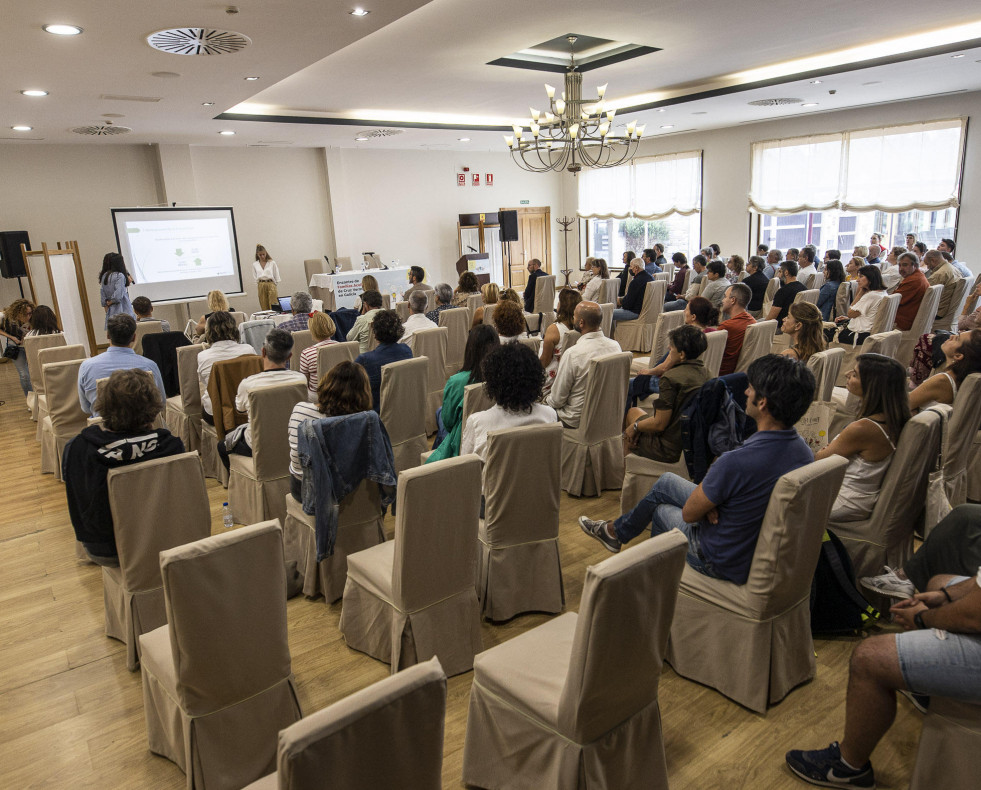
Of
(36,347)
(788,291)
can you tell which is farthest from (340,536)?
(788,291)

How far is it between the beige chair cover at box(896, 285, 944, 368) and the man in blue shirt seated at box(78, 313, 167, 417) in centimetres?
740

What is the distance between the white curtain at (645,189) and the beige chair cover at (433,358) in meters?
10.2

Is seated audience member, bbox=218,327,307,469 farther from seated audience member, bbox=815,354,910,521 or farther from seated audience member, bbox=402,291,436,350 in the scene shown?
seated audience member, bbox=815,354,910,521

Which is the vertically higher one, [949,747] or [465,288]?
[465,288]

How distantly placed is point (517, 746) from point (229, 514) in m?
3.00

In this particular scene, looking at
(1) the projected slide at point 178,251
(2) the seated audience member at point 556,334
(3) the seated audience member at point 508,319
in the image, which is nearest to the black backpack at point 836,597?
(2) the seated audience member at point 556,334

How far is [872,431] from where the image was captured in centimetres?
277

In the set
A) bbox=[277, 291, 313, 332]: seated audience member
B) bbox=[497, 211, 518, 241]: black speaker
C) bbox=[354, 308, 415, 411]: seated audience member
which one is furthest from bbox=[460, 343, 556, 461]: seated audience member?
bbox=[497, 211, 518, 241]: black speaker

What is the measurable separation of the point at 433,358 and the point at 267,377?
218 cm

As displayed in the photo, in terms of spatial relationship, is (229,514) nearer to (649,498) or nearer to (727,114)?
(649,498)

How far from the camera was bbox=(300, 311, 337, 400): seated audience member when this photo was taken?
4977 mm

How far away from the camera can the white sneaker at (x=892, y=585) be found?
8.21ft

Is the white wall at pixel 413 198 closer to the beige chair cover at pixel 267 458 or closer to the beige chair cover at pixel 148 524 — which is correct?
the beige chair cover at pixel 267 458

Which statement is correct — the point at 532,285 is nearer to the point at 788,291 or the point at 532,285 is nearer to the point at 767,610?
the point at 788,291
